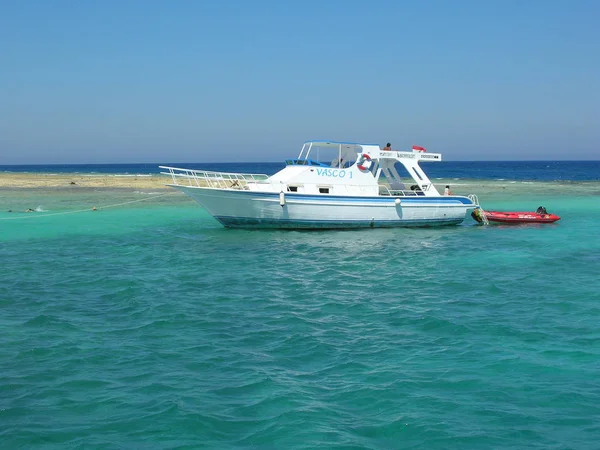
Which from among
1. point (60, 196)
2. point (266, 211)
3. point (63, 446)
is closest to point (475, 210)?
point (266, 211)

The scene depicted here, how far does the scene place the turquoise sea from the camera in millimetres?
6621

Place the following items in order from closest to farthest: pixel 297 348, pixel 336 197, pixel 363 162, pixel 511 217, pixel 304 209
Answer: pixel 297 348 → pixel 304 209 → pixel 336 197 → pixel 363 162 → pixel 511 217

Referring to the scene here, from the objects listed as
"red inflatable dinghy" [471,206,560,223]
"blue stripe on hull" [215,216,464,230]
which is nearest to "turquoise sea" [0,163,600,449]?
"blue stripe on hull" [215,216,464,230]

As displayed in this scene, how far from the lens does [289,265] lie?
52.9 ft

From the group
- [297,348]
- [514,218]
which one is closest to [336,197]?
[514,218]

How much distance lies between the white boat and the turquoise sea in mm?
3495

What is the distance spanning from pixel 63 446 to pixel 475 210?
22508mm

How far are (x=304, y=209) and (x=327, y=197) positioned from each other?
985mm

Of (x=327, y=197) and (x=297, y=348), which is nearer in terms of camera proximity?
(x=297, y=348)

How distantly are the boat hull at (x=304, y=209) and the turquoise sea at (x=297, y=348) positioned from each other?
339 cm

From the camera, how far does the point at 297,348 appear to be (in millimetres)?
9195

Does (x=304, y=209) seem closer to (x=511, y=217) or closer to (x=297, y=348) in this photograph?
(x=511, y=217)

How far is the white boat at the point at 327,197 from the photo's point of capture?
72.4 ft

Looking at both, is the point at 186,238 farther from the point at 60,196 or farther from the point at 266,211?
the point at 60,196
